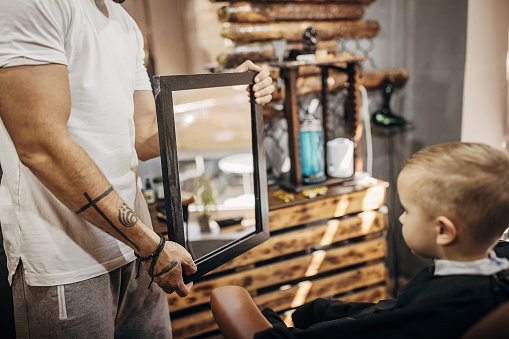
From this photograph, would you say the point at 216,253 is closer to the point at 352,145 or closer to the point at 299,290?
the point at 299,290

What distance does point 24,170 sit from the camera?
1064mm

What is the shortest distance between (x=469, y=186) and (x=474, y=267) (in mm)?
218

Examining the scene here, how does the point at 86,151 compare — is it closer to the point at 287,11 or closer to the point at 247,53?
the point at 247,53

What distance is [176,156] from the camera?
3.60 feet

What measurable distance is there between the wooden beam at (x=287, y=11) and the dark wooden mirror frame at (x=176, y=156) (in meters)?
1.01

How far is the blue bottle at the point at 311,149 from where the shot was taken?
6.81 ft

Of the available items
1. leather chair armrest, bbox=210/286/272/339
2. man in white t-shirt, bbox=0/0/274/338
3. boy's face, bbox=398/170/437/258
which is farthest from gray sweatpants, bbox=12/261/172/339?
boy's face, bbox=398/170/437/258

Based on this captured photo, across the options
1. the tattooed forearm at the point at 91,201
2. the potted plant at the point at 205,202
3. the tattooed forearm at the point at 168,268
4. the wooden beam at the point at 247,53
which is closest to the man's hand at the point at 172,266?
the tattooed forearm at the point at 168,268

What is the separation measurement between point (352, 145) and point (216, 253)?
1.21m

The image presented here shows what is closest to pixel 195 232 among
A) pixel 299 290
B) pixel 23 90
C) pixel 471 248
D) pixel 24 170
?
pixel 299 290

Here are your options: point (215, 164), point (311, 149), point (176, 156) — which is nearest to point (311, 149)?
point (311, 149)

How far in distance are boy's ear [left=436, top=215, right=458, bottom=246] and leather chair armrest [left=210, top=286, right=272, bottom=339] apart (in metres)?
0.48

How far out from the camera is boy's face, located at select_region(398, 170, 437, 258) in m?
0.95

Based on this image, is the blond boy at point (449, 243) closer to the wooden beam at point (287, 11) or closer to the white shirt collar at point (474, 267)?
the white shirt collar at point (474, 267)
